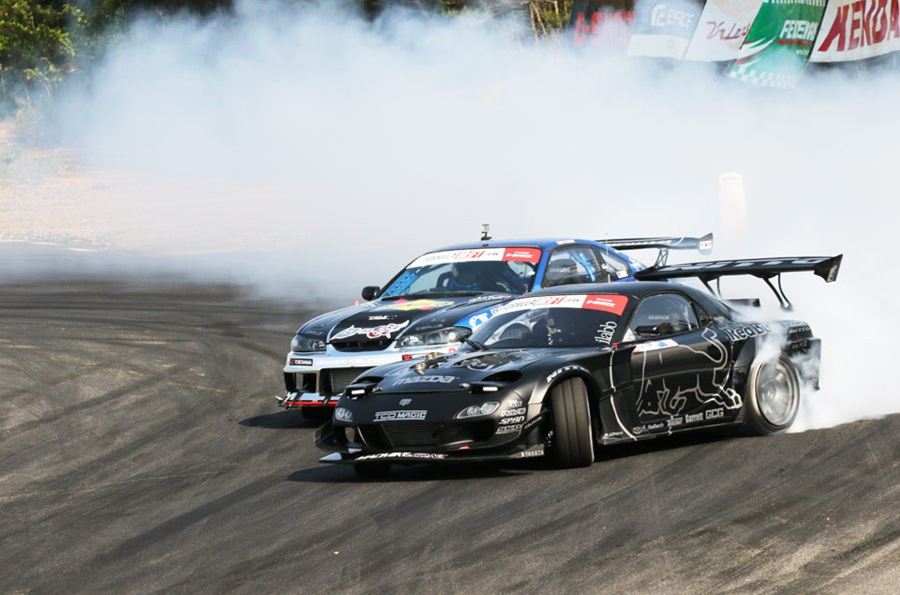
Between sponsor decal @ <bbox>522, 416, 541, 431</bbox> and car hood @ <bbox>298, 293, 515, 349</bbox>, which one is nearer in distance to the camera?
sponsor decal @ <bbox>522, 416, 541, 431</bbox>

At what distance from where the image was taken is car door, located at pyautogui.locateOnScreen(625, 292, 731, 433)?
28.2 feet

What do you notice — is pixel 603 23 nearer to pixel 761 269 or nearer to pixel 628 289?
pixel 761 269

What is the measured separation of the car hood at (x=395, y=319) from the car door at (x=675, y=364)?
6.08 ft

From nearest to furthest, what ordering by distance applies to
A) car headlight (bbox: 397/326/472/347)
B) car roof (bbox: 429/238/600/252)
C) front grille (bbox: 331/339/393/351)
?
car headlight (bbox: 397/326/472/347) < front grille (bbox: 331/339/393/351) < car roof (bbox: 429/238/600/252)

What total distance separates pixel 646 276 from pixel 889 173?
48.3 feet

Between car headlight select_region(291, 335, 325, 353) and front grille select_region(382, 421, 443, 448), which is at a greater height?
car headlight select_region(291, 335, 325, 353)

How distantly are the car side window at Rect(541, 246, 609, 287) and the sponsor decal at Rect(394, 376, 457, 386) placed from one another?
346cm

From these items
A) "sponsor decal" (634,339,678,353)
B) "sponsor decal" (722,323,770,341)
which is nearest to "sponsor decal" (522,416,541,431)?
"sponsor decal" (634,339,678,353)

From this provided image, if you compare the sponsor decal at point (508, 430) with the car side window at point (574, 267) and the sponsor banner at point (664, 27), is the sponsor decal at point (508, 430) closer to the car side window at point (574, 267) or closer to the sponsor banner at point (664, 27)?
the car side window at point (574, 267)

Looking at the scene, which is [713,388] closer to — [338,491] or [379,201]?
[338,491]

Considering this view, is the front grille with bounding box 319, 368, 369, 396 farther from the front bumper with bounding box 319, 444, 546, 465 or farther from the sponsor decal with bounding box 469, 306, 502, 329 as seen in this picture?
the front bumper with bounding box 319, 444, 546, 465

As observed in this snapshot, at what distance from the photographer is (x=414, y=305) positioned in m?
11.4

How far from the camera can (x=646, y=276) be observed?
1033cm

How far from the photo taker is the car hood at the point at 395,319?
10641mm
